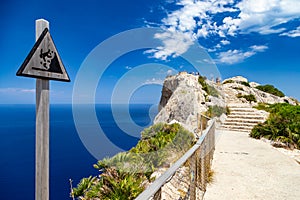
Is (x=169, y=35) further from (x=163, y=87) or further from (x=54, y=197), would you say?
(x=54, y=197)

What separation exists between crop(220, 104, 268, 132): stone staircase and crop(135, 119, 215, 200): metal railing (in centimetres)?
889

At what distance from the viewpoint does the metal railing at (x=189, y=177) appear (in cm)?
182

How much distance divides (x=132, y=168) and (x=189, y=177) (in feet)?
12.7

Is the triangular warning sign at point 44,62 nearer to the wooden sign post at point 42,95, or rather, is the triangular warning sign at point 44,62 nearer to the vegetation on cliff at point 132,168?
the wooden sign post at point 42,95

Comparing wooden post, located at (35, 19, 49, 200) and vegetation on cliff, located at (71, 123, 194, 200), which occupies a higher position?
wooden post, located at (35, 19, 49, 200)

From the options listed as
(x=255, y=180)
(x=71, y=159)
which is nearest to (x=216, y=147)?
(x=255, y=180)

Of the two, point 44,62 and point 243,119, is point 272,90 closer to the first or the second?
point 243,119

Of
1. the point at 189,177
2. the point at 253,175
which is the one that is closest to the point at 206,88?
the point at 253,175

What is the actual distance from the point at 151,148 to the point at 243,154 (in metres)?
3.34

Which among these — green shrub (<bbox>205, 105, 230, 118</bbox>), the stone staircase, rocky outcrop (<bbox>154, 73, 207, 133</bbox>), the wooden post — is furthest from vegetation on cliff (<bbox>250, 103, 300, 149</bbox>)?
the wooden post

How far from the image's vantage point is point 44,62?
6.59 feet

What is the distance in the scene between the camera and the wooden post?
2008 mm

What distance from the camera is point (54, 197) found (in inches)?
1401

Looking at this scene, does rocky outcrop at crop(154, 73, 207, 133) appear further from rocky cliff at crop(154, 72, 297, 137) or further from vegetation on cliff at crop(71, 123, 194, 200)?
vegetation on cliff at crop(71, 123, 194, 200)
